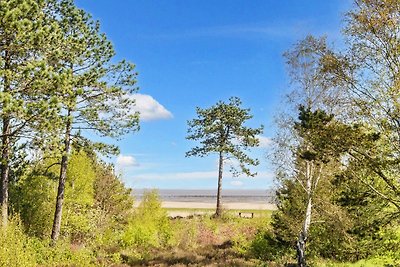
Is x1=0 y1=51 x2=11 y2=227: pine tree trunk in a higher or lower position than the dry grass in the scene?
higher

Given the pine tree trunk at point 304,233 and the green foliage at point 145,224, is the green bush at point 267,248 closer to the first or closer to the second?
the pine tree trunk at point 304,233

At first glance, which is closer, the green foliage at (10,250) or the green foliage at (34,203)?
the green foliage at (10,250)

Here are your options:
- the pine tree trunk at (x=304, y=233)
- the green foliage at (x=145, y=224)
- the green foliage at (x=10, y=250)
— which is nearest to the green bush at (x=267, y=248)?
the pine tree trunk at (x=304, y=233)

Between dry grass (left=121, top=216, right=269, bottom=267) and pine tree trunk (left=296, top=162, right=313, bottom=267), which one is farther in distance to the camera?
dry grass (left=121, top=216, right=269, bottom=267)

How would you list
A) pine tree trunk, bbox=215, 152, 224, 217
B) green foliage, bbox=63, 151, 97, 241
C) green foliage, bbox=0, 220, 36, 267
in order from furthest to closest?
pine tree trunk, bbox=215, 152, 224, 217
green foliage, bbox=63, 151, 97, 241
green foliage, bbox=0, 220, 36, 267

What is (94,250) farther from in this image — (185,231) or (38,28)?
(38,28)

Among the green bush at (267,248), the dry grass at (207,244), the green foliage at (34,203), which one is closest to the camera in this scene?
the green foliage at (34,203)

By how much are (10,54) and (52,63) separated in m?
3.70

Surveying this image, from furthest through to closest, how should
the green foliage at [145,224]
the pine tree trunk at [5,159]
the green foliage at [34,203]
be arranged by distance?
the green foliage at [145,224], the green foliage at [34,203], the pine tree trunk at [5,159]

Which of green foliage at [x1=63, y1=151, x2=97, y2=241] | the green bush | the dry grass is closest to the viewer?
the dry grass

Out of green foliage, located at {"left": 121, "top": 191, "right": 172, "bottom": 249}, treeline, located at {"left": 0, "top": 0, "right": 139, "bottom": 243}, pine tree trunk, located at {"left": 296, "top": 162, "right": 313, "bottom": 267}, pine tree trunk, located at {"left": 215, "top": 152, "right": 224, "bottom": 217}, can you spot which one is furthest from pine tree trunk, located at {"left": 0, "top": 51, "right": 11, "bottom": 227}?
pine tree trunk, located at {"left": 215, "top": 152, "right": 224, "bottom": 217}

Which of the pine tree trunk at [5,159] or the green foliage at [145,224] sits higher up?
the pine tree trunk at [5,159]

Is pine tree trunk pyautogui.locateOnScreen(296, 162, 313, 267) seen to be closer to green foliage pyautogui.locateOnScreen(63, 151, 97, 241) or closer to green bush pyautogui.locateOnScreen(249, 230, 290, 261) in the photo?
green bush pyautogui.locateOnScreen(249, 230, 290, 261)

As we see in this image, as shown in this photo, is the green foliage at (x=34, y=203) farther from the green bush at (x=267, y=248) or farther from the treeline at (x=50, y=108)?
the green bush at (x=267, y=248)
